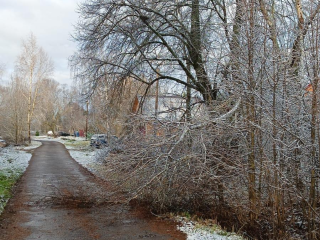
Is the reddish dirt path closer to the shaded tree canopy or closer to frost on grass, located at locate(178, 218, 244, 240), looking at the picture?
frost on grass, located at locate(178, 218, 244, 240)

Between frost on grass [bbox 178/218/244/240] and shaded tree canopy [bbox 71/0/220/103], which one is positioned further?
shaded tree canopy [bbox 71/0/220/103]

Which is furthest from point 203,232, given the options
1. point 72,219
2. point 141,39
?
point 141,39

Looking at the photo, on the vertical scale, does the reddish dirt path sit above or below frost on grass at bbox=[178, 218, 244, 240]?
above

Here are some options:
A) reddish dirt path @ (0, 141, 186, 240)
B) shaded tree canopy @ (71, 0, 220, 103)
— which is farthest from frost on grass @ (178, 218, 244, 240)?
shaded tree canopy @ (71, 0, 220, 103)

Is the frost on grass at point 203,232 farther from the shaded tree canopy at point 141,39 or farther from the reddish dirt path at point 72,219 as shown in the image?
the shaded tree canopy at point 141,39

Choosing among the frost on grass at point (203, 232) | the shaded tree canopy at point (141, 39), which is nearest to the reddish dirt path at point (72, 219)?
the frost on grass at point (203, 232)

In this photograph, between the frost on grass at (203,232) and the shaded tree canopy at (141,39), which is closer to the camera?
the frost on grass at (203,232)

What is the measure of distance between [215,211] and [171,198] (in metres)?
1.09

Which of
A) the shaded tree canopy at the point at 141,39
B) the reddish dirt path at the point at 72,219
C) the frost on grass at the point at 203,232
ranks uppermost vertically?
the shaded tree canopy at the point at 141,39

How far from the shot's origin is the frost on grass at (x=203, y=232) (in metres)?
5.83

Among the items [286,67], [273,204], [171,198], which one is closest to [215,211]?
[171,198]

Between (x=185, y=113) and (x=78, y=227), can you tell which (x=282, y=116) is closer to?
(x=185, y=113)

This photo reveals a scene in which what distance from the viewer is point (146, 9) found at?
9.33 metres

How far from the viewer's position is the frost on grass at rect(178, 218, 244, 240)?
583cm
